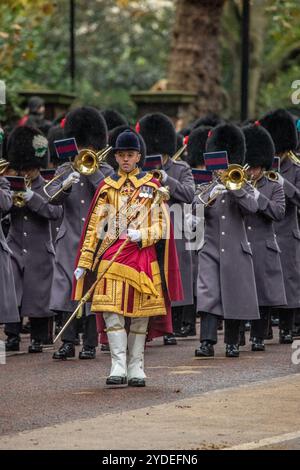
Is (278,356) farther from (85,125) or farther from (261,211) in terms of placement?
(85,125)

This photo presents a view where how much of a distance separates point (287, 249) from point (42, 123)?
5499mm

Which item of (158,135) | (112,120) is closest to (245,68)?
(112,120)

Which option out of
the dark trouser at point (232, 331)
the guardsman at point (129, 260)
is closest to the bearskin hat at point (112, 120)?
the dark trouser at point (232, 331)

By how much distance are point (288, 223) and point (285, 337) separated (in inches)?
41.6

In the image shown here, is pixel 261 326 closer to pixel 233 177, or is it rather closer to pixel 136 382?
pixel 233 177

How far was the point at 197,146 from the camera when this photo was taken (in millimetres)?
15836

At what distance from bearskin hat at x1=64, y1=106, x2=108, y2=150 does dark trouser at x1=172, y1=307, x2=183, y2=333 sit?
190 cm

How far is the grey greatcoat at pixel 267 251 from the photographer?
1366 centimetres

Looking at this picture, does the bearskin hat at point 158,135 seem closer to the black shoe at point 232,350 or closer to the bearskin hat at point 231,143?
the bearskin hat at point 231,143

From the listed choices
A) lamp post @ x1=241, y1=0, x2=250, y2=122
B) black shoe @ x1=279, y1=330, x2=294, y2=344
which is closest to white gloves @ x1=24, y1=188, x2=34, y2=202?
black shoe @ x1=279, y1=330, x2=294, y2=344

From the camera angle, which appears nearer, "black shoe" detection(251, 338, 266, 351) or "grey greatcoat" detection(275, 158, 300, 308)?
"black shoe" detection(251, 338, 266, 351)

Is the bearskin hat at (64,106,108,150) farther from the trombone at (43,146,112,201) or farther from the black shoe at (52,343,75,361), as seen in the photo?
the black shoe at (52,343,75,361)

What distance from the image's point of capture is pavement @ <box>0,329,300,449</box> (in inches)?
358

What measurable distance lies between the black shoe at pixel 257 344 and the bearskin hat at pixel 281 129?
6.88 ft
